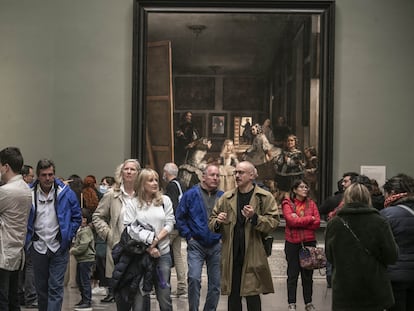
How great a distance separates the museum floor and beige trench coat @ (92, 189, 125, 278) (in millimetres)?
2560

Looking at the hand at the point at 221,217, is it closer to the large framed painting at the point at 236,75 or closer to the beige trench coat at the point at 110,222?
the beige trench coat at the point at 110,222

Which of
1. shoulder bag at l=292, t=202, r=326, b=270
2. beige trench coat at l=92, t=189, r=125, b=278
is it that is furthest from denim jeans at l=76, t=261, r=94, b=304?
shoulder bag at l=292, t=202, r=326, b=270

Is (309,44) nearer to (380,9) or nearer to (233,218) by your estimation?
(380,9)

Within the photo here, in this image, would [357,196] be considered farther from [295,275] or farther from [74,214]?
[295,275]

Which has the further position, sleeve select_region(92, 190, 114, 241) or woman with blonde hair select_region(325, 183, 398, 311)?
sleeve select_region(92, 190, 114, 241)

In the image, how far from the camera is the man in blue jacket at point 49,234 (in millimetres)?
8695

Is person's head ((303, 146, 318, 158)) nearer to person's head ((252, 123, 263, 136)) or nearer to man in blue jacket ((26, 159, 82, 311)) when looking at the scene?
person's head ((252, 123, 263, 136))

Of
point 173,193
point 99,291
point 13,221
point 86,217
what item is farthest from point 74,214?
point 99,291

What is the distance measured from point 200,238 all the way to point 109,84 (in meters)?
6.15

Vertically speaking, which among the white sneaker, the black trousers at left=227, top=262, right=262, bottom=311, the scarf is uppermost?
the scarf

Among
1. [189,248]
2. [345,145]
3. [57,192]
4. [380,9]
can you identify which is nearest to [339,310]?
[189,248]

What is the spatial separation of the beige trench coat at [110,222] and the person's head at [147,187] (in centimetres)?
76

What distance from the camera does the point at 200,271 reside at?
9445 millimetres

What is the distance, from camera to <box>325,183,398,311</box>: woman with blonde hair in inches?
276
